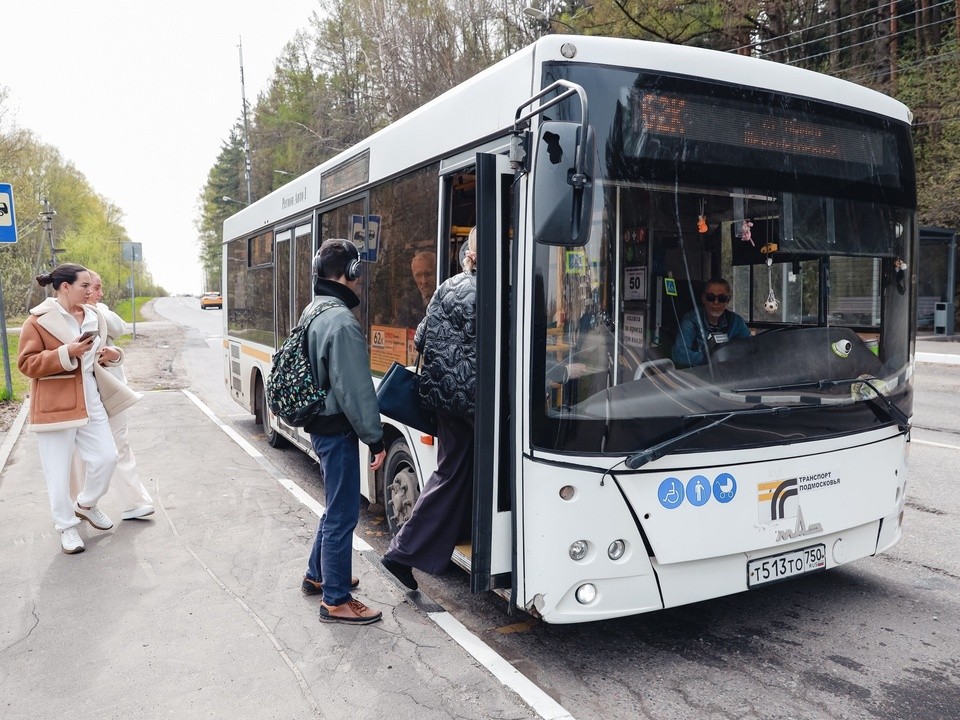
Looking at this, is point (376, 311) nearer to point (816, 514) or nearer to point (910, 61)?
point (816, 514)

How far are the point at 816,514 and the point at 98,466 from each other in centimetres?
478

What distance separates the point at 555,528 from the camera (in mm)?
3482

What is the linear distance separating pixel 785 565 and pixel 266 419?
705cm

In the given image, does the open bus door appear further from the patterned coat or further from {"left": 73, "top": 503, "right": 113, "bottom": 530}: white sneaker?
{"left": 73, "top": 503, "right": 113, "bottom": 530}: white sneaker

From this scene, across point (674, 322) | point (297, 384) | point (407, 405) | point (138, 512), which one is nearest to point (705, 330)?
point (674, 322)

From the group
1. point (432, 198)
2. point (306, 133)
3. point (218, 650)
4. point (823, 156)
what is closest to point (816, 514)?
point (823, 156)

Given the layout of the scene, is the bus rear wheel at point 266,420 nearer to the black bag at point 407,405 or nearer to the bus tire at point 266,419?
the bus tire at point 266,419

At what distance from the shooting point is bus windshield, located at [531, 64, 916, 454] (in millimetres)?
3436

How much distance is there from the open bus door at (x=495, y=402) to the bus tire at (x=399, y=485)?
46.9 inches

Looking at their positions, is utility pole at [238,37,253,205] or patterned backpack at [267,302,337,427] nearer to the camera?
patterned backpack at [267,302,337,427]

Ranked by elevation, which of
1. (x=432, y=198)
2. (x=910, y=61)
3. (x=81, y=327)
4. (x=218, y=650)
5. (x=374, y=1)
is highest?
(x=374, y=1)

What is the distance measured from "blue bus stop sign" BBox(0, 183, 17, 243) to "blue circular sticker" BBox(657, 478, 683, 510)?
1073 centimetres

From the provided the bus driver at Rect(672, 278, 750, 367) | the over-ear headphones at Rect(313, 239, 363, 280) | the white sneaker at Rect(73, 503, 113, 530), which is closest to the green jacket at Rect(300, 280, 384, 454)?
the over-ear headphones at Rect(313, 239, 363, 280)

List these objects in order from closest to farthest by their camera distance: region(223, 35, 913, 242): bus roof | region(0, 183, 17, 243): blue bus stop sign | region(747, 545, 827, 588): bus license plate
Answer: region(223, 35, 913, 242): bus roof → region(747, 545, 827, 588): bus license plate → region(0, 183, 17, 243): blue bus stop sign
